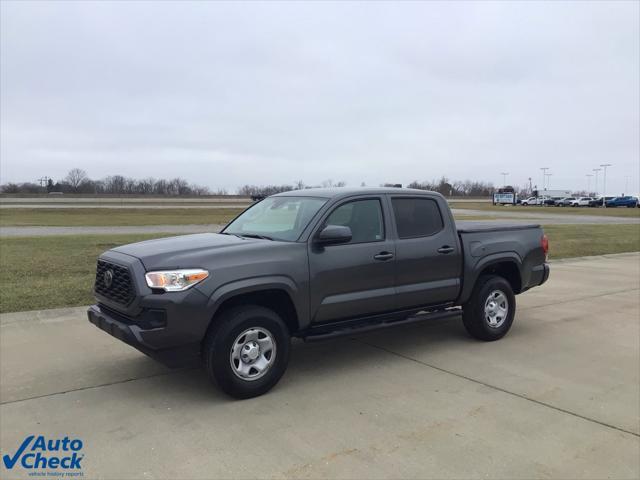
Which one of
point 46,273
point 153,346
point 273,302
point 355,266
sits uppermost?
point 355,266

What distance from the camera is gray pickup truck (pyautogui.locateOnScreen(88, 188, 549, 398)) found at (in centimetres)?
433

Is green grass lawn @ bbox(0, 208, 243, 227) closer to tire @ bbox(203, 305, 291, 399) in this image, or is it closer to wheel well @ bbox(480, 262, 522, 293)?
wheel well @ bbox(480, 262, 522, 293)

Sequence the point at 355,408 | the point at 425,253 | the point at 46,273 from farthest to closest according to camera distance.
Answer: the point at 46,273 → the point at 425,253 → the point at 355,408

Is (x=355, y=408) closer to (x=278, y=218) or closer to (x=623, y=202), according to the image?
(x=278, y=218)

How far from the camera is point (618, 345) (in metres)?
6.29

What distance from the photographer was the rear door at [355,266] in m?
4.96

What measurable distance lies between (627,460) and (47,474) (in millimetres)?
3708

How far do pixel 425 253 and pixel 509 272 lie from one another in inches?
65.7

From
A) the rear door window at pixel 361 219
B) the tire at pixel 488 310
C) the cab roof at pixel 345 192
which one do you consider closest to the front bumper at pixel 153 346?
the rear door window at pixel 361 219

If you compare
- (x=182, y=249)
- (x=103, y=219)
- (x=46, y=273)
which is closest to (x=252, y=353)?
(x=182, y=249)

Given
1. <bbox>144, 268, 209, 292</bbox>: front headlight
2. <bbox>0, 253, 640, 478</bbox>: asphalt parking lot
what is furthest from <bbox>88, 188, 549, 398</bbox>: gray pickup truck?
<bbox>0, 253, 640, 478</bbox>: asphalt parking lot

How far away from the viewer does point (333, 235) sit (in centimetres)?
484

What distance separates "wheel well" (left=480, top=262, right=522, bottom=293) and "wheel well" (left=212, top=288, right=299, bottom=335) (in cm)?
280

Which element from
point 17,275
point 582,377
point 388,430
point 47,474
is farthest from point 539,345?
point 17,275
